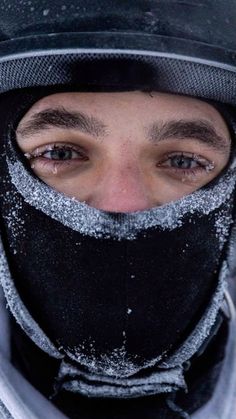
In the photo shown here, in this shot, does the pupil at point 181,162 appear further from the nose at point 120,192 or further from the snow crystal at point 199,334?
the snow crystal at point 199,334

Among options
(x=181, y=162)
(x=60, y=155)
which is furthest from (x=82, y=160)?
(x=181, y=162)

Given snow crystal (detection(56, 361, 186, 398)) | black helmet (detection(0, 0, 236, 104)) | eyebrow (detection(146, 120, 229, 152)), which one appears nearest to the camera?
black helmet (detection(0, 0, 236, 104))

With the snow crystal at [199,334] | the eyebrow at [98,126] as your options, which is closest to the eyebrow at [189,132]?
the eyebrow at [98,126]

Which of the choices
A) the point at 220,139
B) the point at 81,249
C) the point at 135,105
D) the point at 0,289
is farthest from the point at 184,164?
the point at 0,289

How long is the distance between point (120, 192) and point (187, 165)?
11.0 inches

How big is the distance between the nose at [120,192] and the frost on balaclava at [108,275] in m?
0.04

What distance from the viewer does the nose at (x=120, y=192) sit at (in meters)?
1.94

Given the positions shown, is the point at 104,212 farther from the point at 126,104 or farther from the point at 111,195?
the point at 126,104

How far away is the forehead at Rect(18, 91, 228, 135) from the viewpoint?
193 cm

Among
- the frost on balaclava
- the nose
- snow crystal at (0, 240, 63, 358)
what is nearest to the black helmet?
the frost on balaclava

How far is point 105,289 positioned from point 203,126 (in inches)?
21.6

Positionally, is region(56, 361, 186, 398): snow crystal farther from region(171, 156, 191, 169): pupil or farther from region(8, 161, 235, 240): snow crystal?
region(171, 156, 191, 169): pupil

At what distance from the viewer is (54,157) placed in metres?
2.07

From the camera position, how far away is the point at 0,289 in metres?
2.27
